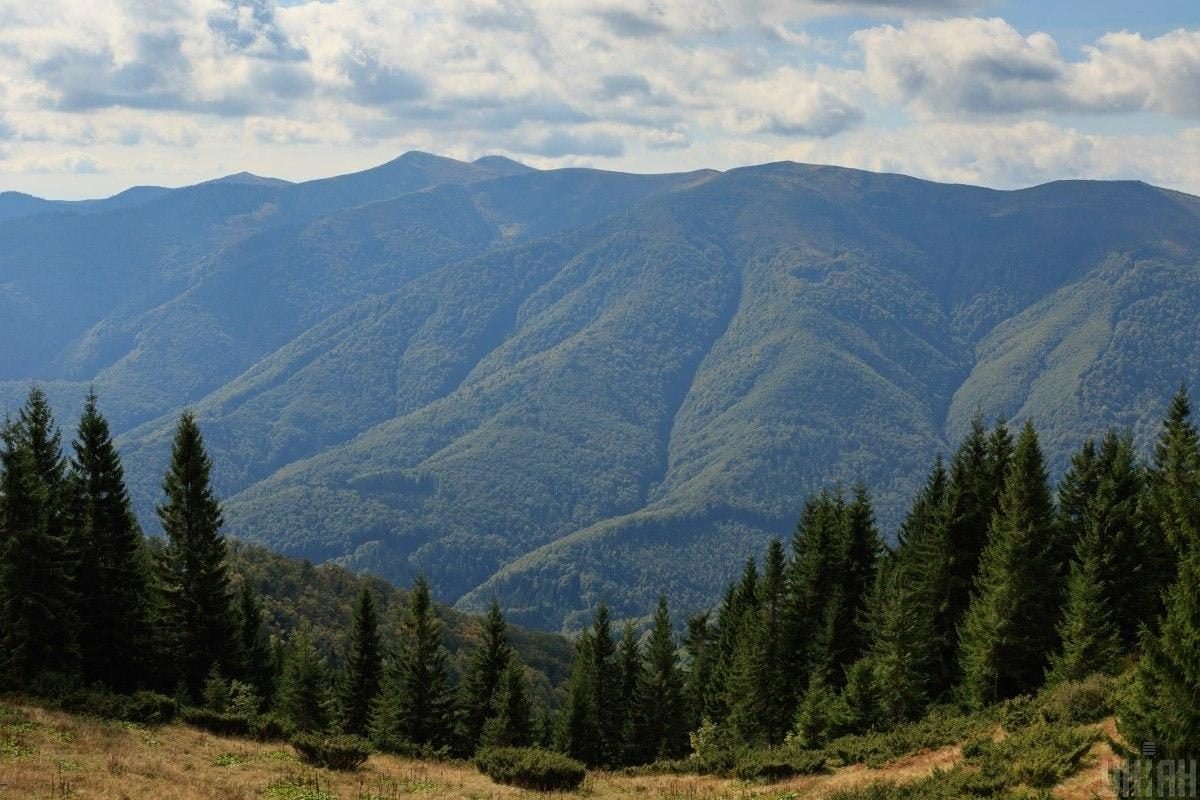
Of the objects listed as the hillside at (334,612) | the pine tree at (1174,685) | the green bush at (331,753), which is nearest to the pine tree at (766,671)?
the green bush at (331,753)

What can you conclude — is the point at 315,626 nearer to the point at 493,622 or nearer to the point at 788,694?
the point at 493,622

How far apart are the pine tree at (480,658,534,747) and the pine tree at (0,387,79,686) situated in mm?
23758

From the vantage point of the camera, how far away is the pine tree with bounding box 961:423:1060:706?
Answer: 44688 millimetres

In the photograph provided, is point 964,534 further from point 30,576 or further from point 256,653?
point 256,653

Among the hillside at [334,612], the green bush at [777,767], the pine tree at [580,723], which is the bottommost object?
the hillside at [334,612]

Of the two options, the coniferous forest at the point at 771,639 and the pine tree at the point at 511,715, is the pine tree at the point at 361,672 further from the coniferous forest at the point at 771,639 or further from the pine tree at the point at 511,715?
the pine tree at the point at 511,715

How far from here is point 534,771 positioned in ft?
112

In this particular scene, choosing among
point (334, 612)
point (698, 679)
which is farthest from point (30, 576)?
point (334, 612)

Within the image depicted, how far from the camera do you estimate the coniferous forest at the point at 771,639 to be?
35031mm

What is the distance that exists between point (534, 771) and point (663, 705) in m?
34.8

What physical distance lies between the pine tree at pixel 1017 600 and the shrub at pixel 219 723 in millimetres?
32681

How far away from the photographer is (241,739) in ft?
120

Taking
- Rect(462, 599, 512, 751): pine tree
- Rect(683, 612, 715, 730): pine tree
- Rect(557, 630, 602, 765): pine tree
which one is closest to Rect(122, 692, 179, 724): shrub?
Rect(462, 599, 512, 751): pine tree

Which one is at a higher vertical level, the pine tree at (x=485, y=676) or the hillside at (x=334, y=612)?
the pine tree at (x=485, y=676)
